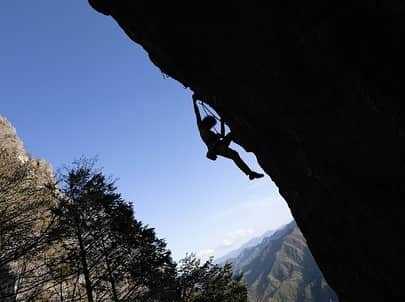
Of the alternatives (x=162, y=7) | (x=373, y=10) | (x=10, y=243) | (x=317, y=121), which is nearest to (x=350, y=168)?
(x=317, y=121)

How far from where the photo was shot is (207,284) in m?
17.7

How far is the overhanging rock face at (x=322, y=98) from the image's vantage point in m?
4.50

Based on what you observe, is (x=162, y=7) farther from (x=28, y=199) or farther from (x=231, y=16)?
(x=28, y=199)

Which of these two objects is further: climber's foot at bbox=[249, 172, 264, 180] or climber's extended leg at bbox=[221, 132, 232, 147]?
climber's foot at bbox=[249, 172, 264, 180]

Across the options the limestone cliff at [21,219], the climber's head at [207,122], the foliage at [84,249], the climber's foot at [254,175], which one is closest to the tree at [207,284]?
the foliage at [84,249]

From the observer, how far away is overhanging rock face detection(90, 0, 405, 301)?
14.8ft

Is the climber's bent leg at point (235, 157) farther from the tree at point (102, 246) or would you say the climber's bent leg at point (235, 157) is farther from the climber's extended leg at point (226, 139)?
the tree at point (102, 246)

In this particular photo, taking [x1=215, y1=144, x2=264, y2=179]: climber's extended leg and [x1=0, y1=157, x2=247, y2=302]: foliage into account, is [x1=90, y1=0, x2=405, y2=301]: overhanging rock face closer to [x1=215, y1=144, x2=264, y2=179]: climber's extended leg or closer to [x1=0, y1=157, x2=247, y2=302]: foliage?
[x1=215, y1=144, x2=264, y2=179]: climber's extended leg

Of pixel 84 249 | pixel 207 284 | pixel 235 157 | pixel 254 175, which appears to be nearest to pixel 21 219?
pixel 84 249

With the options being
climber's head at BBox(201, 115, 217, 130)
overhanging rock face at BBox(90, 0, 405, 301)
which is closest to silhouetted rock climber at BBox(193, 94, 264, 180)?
climber's head at BBox(201, 115, 217, 130)

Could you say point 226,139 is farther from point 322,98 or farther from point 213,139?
point 322,98

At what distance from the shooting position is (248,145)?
809cm

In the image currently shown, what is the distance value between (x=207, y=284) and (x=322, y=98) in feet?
49.3

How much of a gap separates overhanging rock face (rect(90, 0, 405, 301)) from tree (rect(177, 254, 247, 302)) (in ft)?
37.0
